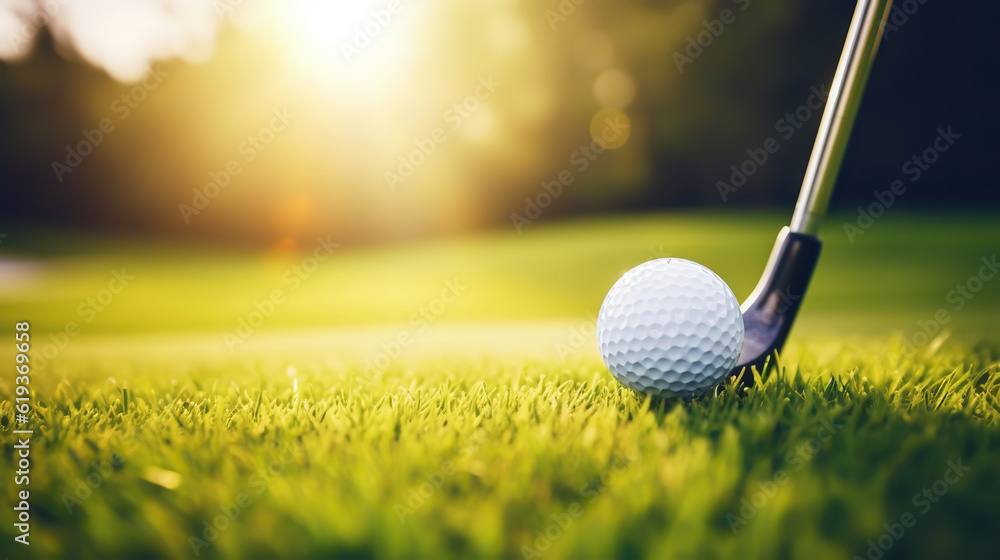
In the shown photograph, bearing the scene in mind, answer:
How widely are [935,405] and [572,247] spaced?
10.1 metres

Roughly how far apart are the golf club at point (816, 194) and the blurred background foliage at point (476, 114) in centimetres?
748

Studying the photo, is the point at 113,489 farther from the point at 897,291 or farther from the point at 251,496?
the point at 897,291

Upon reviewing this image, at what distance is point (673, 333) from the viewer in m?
2.02

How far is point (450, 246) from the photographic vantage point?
14.0 m

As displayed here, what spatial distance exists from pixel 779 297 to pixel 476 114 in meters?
12.7

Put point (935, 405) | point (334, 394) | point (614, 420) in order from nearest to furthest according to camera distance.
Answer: point (614, 420)
point (935, 405)
point (334, 394)

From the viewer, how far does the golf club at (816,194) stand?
6.82 feet

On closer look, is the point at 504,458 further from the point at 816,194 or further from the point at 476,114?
the point at 476,114

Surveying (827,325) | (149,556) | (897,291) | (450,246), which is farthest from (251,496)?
(450,246)

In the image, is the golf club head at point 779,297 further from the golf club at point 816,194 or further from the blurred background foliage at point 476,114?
the blurred background foliage at point 476,114

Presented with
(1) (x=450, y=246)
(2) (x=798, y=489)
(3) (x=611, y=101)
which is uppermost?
(3) (x=611, y=101)

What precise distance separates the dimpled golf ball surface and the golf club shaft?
43 centimetres

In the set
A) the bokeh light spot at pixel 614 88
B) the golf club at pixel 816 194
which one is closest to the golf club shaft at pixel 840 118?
the golf club at pixel 816 194

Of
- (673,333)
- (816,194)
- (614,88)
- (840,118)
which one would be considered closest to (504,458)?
(673,333)
